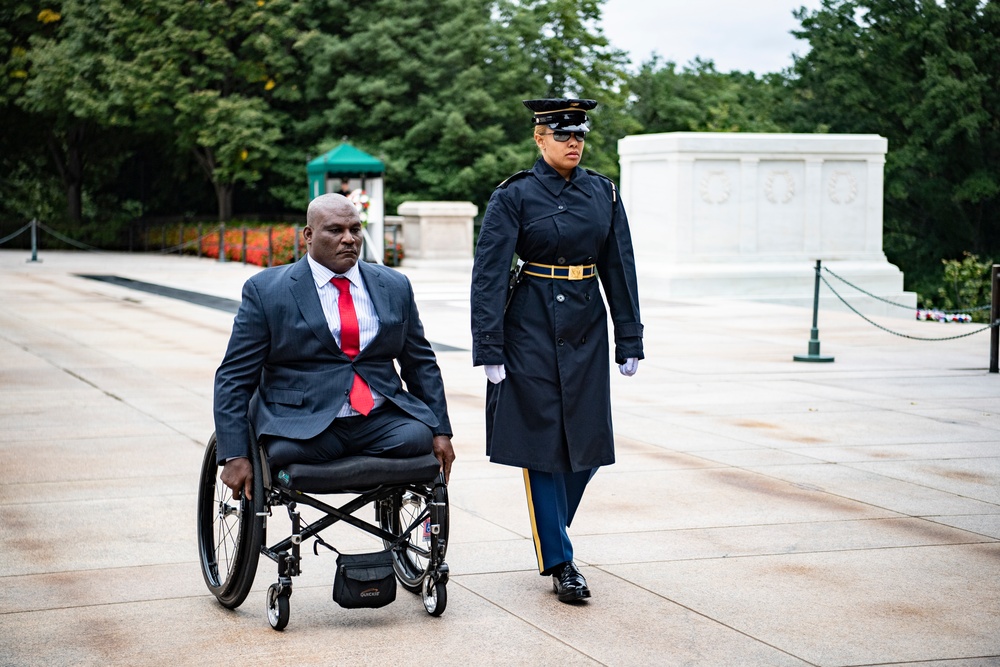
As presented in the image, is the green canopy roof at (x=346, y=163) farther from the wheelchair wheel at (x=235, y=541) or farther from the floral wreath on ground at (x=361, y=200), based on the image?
the wheelchair wheel at (x=235, y=541)

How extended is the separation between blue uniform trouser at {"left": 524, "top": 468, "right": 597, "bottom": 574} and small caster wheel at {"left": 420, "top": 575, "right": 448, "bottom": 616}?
49 centimetres

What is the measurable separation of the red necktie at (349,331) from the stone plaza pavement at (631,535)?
2.77ft

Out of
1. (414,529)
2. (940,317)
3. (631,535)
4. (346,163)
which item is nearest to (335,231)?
(414,529)

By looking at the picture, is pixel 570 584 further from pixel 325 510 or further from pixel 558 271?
pixel 558 271

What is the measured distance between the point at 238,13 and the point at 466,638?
1399 inches

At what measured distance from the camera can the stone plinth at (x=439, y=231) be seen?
30.0 metres

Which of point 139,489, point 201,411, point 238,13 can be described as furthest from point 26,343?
point 238,13

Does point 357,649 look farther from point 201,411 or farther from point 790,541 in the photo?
point 201,411

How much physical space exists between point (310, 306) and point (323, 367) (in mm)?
229

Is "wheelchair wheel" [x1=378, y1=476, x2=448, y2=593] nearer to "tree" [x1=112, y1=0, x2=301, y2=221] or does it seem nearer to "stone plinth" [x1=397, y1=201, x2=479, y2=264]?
"stone plinth" [x1=397, y1=201, x2=479, y2=264]

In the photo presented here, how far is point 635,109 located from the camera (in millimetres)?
50938

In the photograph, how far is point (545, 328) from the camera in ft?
17.7

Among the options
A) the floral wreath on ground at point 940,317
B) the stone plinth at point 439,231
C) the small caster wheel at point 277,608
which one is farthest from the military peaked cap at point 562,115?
the stone plinth at point 439,231

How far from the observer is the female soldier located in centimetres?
532
